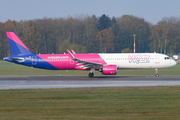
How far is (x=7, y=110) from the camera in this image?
43.4 ft

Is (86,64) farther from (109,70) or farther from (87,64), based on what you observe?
(109,70)

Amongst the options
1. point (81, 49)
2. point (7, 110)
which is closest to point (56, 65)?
point (7, 110)

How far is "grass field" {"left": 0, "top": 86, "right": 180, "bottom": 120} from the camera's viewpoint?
11.8m

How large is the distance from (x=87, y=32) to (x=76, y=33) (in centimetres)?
543

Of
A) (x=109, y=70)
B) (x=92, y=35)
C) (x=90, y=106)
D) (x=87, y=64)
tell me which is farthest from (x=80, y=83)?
(x=92, y=35)

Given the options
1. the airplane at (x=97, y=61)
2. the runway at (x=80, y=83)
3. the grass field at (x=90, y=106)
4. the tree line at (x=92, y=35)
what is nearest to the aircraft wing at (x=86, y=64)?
the airplane at (x=97, y=61)

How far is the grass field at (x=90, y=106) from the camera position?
465 inches

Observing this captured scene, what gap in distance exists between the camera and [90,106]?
46.4 feet

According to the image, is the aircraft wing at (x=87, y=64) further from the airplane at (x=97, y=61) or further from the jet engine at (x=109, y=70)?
the jet engine at (x=109, y=70)

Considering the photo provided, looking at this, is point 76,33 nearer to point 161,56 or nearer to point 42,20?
point 42,20

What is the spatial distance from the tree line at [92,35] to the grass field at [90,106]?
9237 centimetres

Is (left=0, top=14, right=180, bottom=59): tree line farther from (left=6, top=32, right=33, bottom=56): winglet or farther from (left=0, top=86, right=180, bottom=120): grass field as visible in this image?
(left=0, top=86, right=180, bottom=120): grass field

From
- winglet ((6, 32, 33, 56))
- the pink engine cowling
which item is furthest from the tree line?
the pink engine cowling

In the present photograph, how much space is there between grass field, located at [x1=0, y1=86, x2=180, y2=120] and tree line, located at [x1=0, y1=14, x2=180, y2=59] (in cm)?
9237
